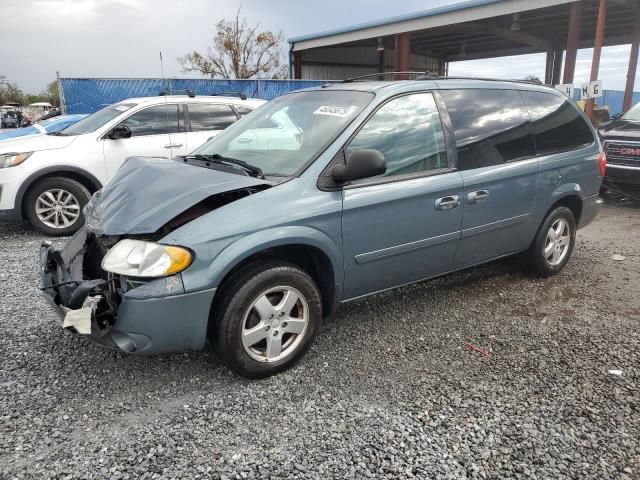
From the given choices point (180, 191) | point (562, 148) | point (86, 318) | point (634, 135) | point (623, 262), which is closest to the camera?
point (86, 318)

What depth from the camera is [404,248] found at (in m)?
3.38

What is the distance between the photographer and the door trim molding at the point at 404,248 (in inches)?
126

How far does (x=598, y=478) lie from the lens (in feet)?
7.25

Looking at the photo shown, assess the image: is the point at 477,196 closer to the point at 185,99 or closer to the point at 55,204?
the point at 185,99

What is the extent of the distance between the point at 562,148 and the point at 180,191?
3377 mm

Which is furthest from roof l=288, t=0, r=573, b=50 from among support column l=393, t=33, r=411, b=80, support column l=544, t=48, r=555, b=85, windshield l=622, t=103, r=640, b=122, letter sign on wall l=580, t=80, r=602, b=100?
support column l=544, t=48, r=555, b=85

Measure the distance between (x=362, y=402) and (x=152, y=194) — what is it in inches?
66.3

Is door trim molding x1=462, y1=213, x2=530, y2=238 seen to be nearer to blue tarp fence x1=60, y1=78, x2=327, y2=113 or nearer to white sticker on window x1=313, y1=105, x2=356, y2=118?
white sticker on window x1=313, y1=105, x2=356, y2=118

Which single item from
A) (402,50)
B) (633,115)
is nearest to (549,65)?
(402,50)

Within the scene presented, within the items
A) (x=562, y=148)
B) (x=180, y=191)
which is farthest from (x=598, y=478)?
(x=562, y=148)

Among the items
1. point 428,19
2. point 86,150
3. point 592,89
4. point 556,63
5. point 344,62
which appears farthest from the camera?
point 344,62

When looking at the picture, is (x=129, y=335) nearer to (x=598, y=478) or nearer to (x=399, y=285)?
(x=399, y=285)

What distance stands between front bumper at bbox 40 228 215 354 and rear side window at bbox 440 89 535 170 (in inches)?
86.2

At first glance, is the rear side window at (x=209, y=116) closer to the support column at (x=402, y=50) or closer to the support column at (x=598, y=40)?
the support column at (x=598, y=40)
